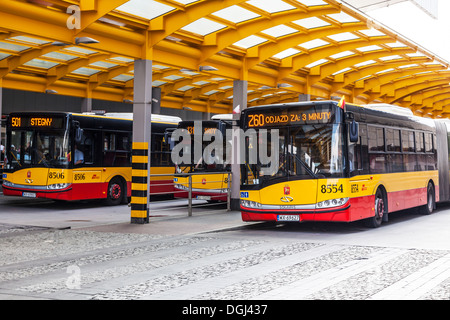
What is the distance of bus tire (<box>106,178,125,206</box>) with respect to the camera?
20.8m

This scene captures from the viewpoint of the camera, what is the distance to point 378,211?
47.8 feet

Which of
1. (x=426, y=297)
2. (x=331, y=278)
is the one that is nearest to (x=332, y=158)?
(x=331, y=278)

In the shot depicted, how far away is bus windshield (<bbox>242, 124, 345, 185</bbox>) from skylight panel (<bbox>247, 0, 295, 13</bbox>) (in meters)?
3.62

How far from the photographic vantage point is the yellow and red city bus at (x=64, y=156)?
19.1m

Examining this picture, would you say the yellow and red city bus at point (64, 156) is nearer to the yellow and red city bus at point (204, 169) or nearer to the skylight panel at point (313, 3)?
the yellow and red city bus at point (204, 169)

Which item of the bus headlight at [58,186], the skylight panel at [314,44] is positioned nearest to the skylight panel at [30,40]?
the bus headlight at [58,186]

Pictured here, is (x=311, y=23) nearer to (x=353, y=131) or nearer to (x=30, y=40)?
(x=353, y=131)

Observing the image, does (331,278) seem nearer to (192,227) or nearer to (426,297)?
(426,297)

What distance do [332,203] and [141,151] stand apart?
470 cm

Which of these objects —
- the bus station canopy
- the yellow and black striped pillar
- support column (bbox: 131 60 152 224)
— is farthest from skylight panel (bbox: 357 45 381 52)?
the yellow and black striped pillar

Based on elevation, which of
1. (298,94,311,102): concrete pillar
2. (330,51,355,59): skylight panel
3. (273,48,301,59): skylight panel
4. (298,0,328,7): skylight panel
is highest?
(330,51,355,59): skylight panel

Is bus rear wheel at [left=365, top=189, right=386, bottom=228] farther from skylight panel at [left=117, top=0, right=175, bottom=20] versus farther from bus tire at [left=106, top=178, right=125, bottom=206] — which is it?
bus tire at [left=106, top=178, right=125, bottom=206]

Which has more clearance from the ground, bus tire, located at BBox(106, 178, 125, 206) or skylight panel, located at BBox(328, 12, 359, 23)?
skylight panel, located at BBox(328, 12, 359, 23)

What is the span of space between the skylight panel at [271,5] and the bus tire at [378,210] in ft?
17.0
